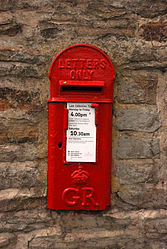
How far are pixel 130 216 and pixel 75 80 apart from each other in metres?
0.99

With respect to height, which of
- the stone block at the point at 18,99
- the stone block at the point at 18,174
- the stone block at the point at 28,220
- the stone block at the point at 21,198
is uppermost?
the stone block at the point at 18,99

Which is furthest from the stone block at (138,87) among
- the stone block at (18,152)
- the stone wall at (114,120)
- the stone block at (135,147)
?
the stone block at (18,152)

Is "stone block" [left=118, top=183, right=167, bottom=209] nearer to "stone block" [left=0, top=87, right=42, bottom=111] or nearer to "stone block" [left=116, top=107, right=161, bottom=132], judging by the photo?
"stone block" [left=116, top=107, right=161, bottom=132]

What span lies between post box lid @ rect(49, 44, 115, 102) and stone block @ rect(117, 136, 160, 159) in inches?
12.9

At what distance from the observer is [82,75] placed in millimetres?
1378

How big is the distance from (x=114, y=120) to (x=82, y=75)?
0.38 m

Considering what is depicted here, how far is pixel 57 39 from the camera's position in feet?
4.83

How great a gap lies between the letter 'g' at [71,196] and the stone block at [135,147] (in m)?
0.38

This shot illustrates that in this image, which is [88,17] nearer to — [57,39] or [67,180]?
[57,39]

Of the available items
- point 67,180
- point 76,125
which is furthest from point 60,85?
point 67,180

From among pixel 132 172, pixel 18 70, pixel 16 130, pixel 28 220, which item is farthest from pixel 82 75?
pixel 28 220

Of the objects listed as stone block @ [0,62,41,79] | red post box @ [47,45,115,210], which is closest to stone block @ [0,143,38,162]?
red post box @ [47,45,115,210]

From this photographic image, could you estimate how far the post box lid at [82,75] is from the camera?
1.36 metres

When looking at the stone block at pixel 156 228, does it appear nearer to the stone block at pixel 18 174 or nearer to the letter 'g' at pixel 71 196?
the letter 'g' at pixel 71 196
